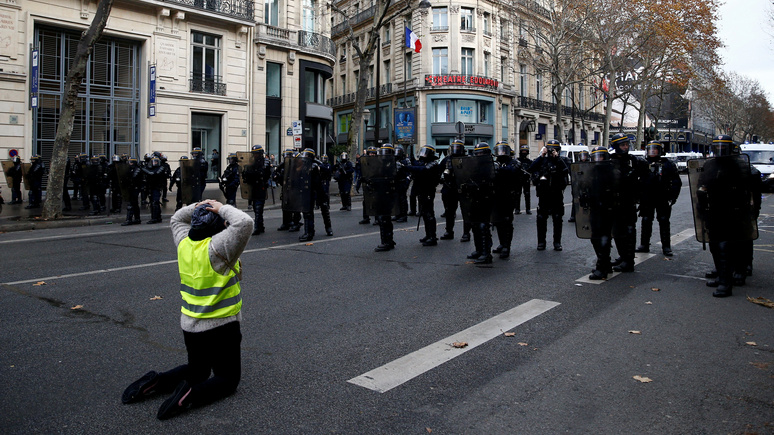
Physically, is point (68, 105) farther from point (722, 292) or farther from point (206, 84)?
point (722, 292)

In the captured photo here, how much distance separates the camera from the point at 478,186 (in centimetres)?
860

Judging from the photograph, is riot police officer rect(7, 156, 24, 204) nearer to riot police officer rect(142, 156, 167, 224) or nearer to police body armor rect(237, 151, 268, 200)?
riot police officer rect(142, 156, 167, 224)

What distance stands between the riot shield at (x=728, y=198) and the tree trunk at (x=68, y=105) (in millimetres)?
14172

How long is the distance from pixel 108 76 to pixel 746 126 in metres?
78.6

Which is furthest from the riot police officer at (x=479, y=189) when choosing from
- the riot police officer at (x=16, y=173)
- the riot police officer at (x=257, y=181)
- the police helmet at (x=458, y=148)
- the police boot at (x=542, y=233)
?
the riot police officer at (x=16, y=173)

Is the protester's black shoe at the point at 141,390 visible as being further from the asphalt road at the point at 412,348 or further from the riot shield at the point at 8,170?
the riot shield at the point at 8,170

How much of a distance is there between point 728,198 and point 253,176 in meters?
8.76

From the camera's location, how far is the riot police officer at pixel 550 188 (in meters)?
9.97

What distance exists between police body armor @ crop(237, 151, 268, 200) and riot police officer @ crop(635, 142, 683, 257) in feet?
23.8

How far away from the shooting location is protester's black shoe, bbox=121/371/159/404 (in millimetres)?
3609

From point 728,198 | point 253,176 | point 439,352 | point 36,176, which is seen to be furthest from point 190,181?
point 728,198

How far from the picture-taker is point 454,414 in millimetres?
3520

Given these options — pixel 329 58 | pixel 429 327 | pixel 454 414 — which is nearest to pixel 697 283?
pixel 429 327

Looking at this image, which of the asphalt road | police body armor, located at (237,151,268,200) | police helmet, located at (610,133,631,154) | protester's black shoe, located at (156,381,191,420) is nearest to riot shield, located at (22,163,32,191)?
police body armor, located at (237,151,268,200)
